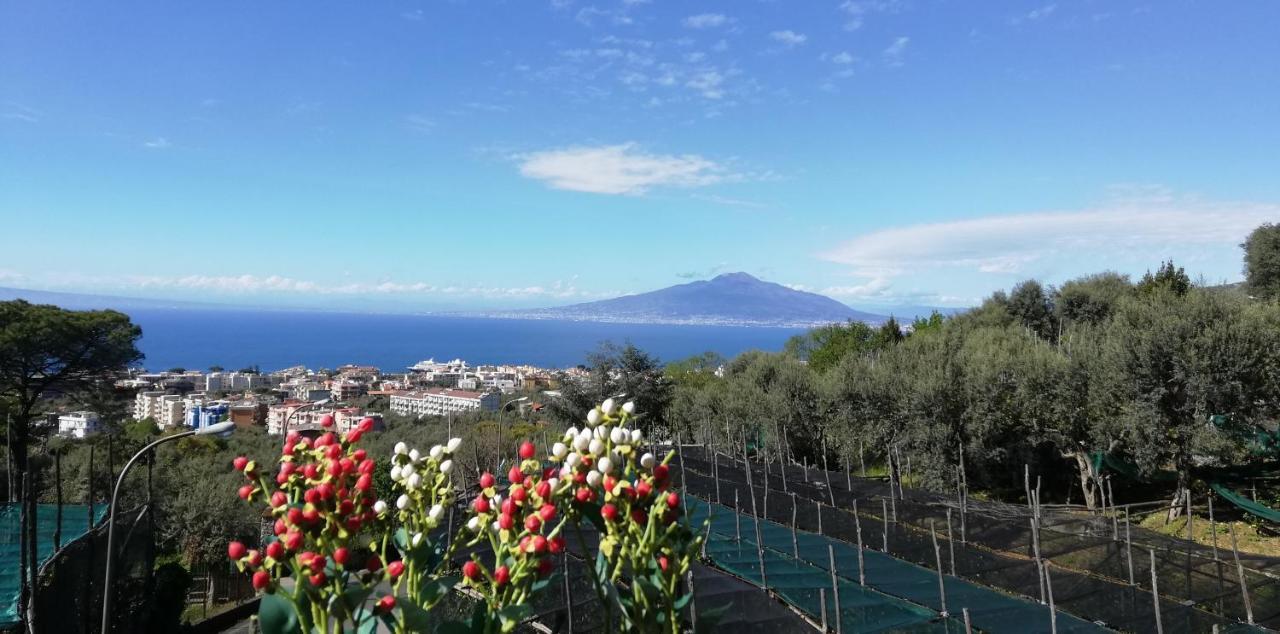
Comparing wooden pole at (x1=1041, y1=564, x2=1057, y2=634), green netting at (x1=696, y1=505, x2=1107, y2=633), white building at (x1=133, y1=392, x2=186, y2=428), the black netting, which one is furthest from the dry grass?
white building at (x1=133, y1=392, x2=186, y2=428)

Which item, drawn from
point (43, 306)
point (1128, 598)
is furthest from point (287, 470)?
point (43, 306)

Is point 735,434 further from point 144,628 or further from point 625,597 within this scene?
point 625,597

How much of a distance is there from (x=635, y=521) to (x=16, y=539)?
361 inches

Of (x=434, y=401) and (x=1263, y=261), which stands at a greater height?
(x=1263, y=261)

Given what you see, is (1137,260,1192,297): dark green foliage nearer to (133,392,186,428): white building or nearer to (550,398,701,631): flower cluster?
(550,398,701,631): flower cluster

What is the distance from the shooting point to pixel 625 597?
148 centimetres

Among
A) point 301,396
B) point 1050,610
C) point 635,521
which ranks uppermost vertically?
point 635,521

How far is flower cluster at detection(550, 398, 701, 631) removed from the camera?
146 cm

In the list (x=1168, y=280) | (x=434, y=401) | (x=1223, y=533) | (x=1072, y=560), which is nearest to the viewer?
(x=1072, y=560)

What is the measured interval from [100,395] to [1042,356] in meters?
22.0

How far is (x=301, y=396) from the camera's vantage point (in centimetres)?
5659

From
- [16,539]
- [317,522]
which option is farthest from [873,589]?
[16,539]

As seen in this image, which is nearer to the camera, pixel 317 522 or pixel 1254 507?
pixel 317 522

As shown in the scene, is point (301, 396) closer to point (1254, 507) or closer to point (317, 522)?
point (1254, 507)
